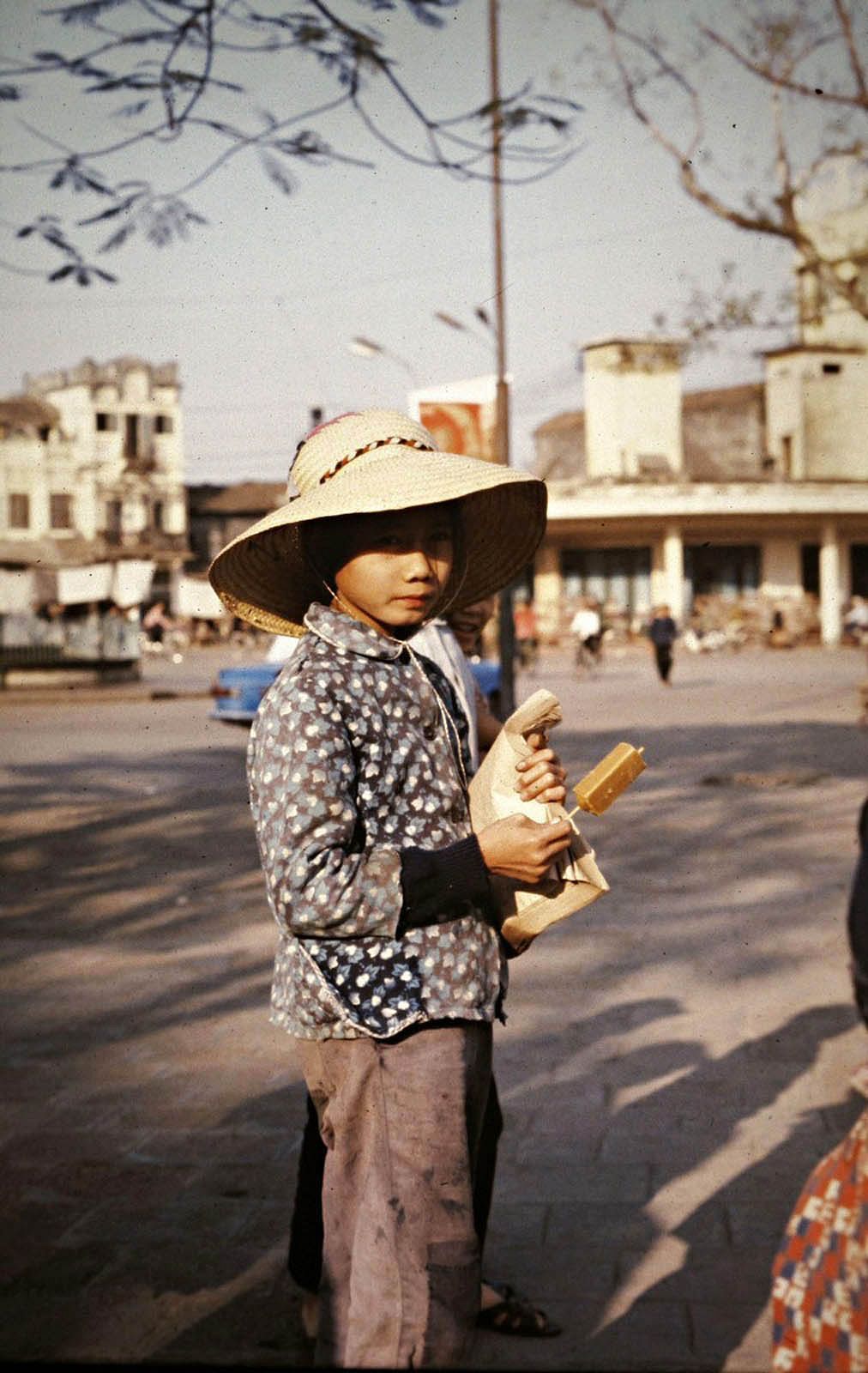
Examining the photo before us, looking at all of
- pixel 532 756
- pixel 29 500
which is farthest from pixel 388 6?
pixel 29 500

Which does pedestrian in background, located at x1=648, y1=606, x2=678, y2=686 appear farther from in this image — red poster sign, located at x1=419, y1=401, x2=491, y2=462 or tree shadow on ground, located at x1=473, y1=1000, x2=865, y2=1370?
tree shadow on ground, located at x1=473, y1=1000, x2=865, y2=1370

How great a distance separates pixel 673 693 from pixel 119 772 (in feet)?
44.0

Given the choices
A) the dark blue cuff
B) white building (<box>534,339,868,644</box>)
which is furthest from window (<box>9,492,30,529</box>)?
the dark blue cuff

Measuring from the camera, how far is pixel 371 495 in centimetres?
265

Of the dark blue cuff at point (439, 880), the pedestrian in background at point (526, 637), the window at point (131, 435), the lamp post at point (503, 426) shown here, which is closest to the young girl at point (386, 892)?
the dark blue cuff at point (439, 880)

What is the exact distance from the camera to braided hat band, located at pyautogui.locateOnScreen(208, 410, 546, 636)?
106 inches

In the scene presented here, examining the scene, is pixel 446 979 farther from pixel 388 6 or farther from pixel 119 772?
pixel 119 772

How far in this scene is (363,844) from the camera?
2.63 m

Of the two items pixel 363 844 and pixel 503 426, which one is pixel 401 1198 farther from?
pixel 503 426

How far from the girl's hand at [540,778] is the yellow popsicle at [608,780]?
5 cm

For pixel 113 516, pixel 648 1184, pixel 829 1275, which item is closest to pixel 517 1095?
pixel 648 1184

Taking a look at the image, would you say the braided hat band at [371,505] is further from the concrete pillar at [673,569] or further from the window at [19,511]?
the window at [19,511]

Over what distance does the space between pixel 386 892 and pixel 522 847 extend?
0.71ft

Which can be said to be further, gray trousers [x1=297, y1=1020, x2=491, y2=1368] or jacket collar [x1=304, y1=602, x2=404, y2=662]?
jacket collar [x1=304, y1=602, x2=404, y2=662]
